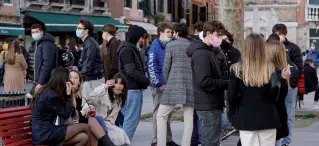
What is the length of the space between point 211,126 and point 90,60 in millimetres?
2956

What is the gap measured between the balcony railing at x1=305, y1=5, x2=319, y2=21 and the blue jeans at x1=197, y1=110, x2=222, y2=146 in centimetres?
4532

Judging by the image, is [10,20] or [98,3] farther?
[98,3]

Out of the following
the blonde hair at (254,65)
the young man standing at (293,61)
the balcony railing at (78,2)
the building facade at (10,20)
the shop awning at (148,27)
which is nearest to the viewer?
the blonde hair at (254,65)

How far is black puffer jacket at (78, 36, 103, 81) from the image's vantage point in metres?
10.3

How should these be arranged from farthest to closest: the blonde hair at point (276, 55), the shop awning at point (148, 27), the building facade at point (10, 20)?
1. the shop awning at point (148, 27)
2. the building facade at point (10, 20)
3. the blonde hair at point (276, 55)

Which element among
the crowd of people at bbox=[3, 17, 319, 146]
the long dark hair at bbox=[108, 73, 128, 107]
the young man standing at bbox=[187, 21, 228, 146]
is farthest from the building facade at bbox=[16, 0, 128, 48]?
the young man standing at bbox=[187, 21, 228, 146]

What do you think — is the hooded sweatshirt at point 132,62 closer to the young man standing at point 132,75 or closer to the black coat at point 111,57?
the young man standing at point 132,75

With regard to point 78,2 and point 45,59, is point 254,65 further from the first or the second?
point 78,2

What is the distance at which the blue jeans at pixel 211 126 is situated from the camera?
791 cm

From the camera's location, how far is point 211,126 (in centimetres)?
796

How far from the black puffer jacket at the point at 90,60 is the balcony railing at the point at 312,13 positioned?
43243 millimetres

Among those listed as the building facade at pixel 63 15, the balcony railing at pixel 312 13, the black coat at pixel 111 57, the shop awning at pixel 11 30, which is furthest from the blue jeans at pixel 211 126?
the balcony railing at pixel 312 13

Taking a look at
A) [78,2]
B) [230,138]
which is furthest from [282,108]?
[78,2]

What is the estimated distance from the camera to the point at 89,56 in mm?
10328
